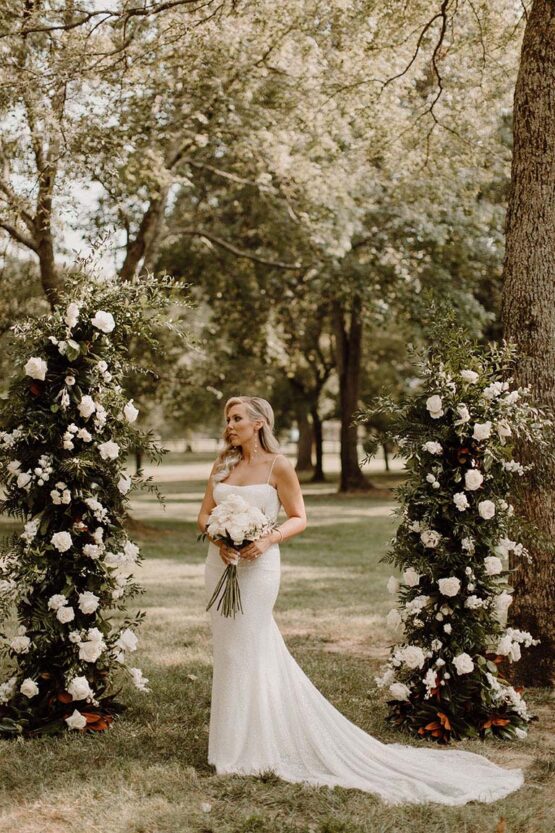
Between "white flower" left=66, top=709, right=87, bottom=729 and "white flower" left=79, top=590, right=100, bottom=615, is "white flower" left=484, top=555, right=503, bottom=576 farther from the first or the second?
"white flower" left=66, top=709, right=87, bottom=729

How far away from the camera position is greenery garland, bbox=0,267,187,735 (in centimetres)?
605

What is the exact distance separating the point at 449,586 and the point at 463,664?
0.55 m

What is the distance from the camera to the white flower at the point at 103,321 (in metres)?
6.01

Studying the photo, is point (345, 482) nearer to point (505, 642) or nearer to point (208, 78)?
point (208, 78)

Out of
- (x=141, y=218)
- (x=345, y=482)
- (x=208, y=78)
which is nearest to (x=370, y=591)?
(x=208, y=78)

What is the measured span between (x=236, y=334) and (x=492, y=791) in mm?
20499

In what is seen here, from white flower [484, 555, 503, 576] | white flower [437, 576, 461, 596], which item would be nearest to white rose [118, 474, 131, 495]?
white flower [437, 576, 461, 596]

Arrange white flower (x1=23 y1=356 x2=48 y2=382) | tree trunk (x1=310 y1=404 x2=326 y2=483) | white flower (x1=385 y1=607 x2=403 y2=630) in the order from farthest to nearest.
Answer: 1. tree trunk (x1=310 y1=404 x2=326 y2=483)
2. white flower (x1=385 y1=607 x2=403 y2=630)
3. white flower (x1=23 y1=356 x2=48 y2=382)

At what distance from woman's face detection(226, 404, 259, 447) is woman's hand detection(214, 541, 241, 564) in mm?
787

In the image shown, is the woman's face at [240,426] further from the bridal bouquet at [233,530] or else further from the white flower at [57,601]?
the white flower at [57,601]

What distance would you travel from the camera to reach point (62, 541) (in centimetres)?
599

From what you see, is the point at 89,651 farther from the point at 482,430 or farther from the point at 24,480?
the point at 482,430

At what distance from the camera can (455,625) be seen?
629 cm

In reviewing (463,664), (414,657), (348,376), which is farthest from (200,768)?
(348,376)
